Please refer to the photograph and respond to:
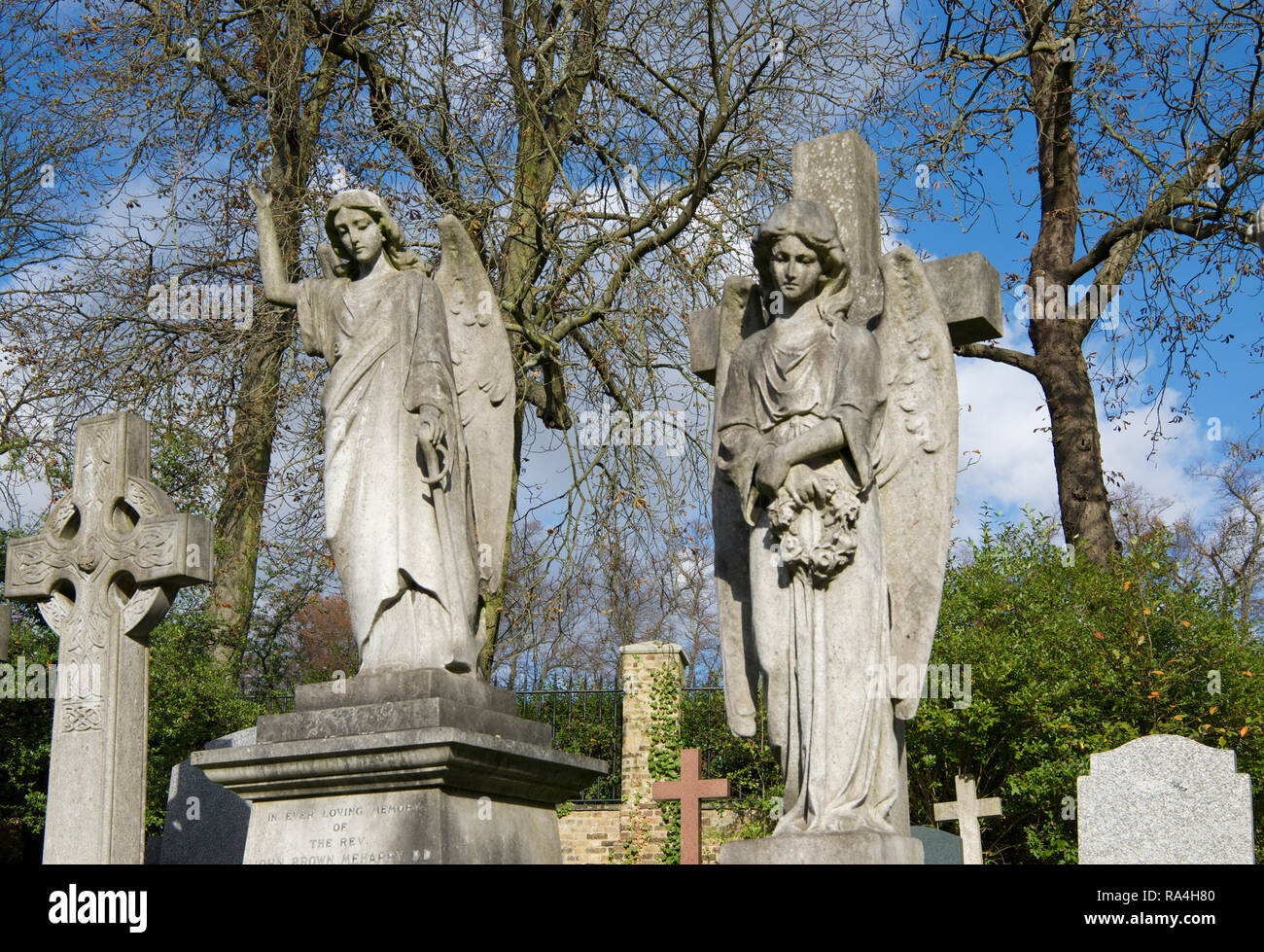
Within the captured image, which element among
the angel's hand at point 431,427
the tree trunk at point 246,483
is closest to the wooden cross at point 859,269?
the angel's hand at point 431,427

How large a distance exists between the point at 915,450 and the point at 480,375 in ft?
8.05

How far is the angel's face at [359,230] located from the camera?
22.3 ft

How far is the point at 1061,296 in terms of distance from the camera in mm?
14773

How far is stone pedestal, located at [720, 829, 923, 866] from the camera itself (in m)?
4.77

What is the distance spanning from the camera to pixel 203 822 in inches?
406

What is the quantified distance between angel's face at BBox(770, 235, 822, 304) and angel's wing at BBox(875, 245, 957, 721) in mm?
336

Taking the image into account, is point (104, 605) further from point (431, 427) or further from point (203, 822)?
point (431, 427)

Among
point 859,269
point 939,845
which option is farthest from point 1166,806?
point 859,269

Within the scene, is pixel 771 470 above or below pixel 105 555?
below

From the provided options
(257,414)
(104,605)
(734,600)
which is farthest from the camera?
(257,414)

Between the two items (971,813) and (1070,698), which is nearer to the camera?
(971,813)
